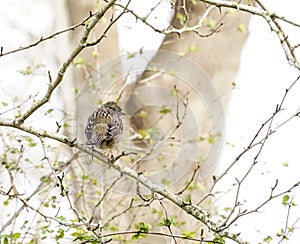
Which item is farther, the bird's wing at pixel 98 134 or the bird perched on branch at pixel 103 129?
the bird perched on branch at pixel 103 129

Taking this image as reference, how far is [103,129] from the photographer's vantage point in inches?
134

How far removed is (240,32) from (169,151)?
1.08 metres

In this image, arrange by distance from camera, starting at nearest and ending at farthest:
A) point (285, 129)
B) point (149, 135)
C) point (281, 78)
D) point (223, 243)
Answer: point (223, 243)
point (149, 135)
point (285, 129)
point (281, 78)

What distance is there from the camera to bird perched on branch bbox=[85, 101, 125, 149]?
331cm

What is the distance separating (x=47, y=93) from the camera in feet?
9.09

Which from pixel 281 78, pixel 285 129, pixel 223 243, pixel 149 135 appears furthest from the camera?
pixel 281 78

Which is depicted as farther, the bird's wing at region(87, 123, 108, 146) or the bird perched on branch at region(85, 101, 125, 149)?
the bird perched on branch at region(85, 101, 125, 149)

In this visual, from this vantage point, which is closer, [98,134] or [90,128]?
[98,134]

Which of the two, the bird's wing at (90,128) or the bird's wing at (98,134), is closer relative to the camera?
the bird's wing at (98,134)

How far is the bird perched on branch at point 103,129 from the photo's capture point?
331 centimetres

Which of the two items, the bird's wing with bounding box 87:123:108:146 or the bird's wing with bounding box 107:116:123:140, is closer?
the bird's wing with bounding box 87:123:108:146

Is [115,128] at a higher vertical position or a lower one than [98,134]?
higher

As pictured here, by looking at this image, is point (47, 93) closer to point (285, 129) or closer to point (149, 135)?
point (149, 135)

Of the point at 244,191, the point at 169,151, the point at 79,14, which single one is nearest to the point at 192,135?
the point at 169,151
